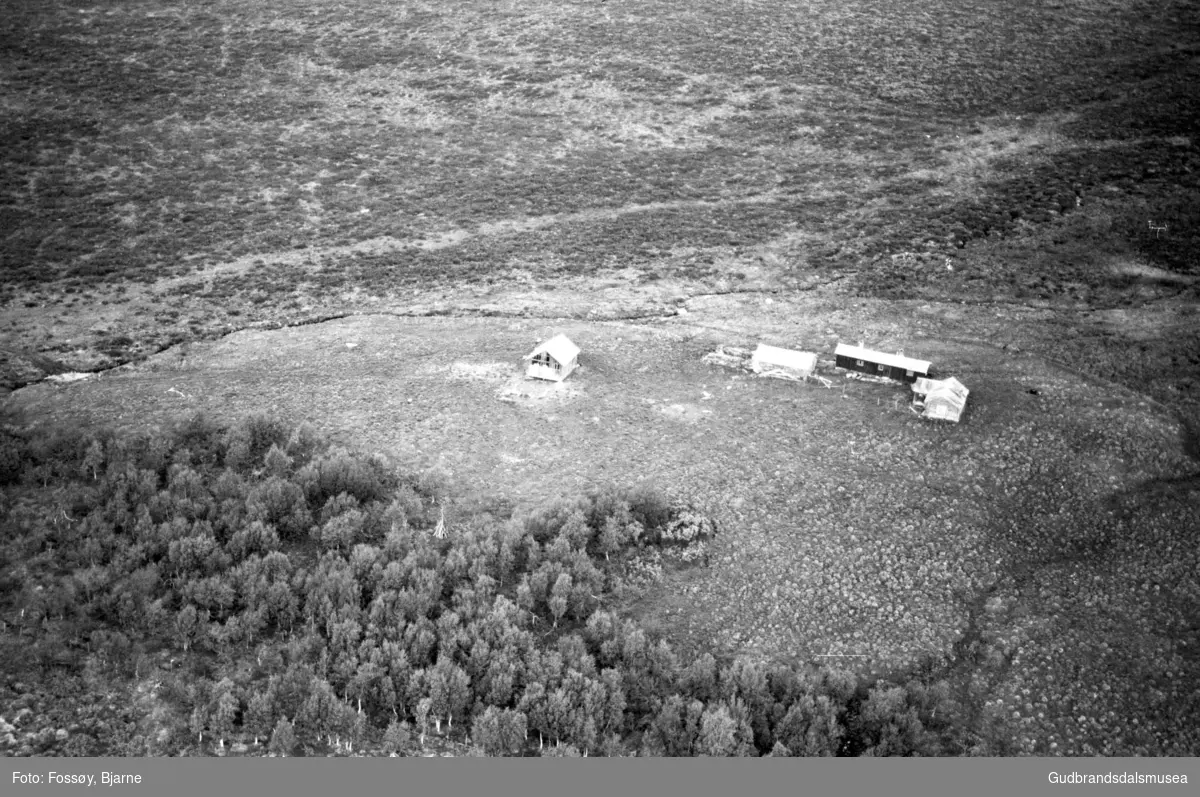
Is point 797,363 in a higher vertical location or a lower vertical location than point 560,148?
lower

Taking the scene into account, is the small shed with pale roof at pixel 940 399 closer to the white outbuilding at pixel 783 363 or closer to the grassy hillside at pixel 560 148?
the white outbuilding at pixel 783 363

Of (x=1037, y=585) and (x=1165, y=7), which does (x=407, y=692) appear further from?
(x=1165, y=7)

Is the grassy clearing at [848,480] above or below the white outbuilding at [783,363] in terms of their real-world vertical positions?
below

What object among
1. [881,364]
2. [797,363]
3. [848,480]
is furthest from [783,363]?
[848,480]

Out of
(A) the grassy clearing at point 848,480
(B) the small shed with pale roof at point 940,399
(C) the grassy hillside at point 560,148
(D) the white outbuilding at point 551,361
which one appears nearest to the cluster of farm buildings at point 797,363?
(D) the white outbuilding at point 551,361

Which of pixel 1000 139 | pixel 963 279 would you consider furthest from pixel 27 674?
pixel 1000 139

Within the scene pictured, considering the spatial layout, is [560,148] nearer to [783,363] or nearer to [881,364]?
[783,363]
